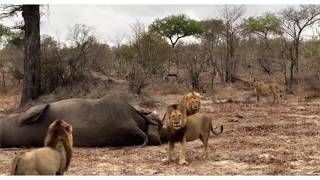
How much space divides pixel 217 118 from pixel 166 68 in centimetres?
1639

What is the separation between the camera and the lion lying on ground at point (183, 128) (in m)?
8.10

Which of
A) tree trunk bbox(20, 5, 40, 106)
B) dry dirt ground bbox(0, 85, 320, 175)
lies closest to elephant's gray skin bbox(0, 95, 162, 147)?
dry dirt ground bbox(0, 85, 320, 175)

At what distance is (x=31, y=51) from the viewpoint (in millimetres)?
17656

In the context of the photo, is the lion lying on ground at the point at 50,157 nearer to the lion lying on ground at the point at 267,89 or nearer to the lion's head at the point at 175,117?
the lion's head at the point at 175,117

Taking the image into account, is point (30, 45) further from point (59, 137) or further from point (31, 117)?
point (59, 137)

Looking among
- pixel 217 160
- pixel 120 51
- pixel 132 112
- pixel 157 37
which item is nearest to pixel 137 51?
pixel 157 37

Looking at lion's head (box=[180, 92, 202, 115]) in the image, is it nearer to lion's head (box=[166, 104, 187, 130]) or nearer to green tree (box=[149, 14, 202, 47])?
lion's head (box=[166, 104, 187, 130])

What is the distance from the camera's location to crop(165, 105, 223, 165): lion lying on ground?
810 cm

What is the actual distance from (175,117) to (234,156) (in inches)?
48.2

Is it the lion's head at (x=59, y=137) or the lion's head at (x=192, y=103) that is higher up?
the lion's head at (x=192, y=103)

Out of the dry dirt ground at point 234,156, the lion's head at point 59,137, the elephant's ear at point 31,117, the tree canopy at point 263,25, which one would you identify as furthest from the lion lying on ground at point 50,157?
the tree canopy at point 263,25

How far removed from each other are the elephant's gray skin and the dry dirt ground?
0.31m

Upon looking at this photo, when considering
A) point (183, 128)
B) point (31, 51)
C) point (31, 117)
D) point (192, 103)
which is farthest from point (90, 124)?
point (31, 51)

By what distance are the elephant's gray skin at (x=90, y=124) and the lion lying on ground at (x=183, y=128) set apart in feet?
4.97
